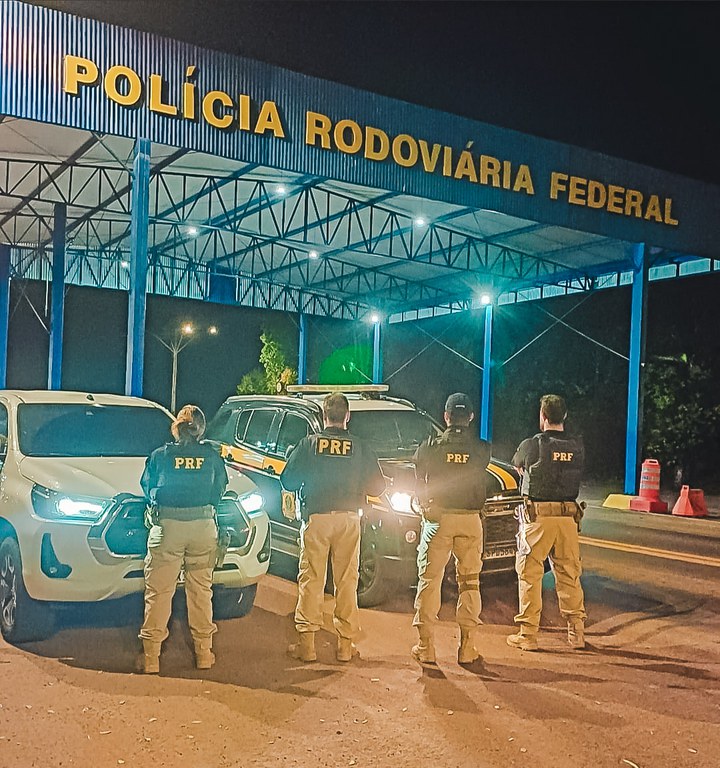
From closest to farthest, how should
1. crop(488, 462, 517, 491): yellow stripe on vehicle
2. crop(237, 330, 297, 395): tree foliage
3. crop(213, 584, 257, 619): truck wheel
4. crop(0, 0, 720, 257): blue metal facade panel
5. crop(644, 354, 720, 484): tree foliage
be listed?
crop(213, 584, 257, 619): truck wheel < crop(488, 462, 517, 491): yellow stripe on vehicle < crop(0, 0, 720, 257): blue metal facade panel < crop(644, 354, 720, 484): tree foliage < crop(237, 330, 297, 395): tree foliage

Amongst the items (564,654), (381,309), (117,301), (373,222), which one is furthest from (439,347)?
(564,654)

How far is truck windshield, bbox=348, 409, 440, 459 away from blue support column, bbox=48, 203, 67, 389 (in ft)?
A: 41.3

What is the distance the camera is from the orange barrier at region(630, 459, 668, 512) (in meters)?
17.0

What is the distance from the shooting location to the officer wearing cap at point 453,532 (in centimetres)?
591

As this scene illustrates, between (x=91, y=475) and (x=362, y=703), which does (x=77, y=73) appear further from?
(x=362, y=703)

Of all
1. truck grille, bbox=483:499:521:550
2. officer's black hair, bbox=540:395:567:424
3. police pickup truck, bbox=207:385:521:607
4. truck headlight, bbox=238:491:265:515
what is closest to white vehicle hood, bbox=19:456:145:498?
truck headlight, bbox=238:491:265:515

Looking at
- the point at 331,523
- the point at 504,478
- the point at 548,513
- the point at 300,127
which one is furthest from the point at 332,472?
the point at 300,127

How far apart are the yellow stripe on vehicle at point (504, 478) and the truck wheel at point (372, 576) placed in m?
1.45

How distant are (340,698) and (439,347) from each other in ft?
106

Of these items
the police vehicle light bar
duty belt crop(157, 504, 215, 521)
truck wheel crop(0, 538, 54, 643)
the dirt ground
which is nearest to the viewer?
the dirt ground

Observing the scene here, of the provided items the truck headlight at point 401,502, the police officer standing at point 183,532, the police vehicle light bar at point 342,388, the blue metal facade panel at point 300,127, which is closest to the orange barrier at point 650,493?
the blue metal facade panel at point 300,127

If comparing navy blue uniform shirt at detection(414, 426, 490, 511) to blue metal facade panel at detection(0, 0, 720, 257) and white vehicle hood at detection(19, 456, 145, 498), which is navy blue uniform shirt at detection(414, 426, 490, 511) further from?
blue metal facade panel at detection(0, 0, 720, 257)

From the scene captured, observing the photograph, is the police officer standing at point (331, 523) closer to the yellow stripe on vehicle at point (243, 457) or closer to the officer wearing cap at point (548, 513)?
the officer wearing cap at point (548, 513)

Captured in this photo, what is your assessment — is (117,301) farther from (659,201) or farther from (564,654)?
(564,654)
